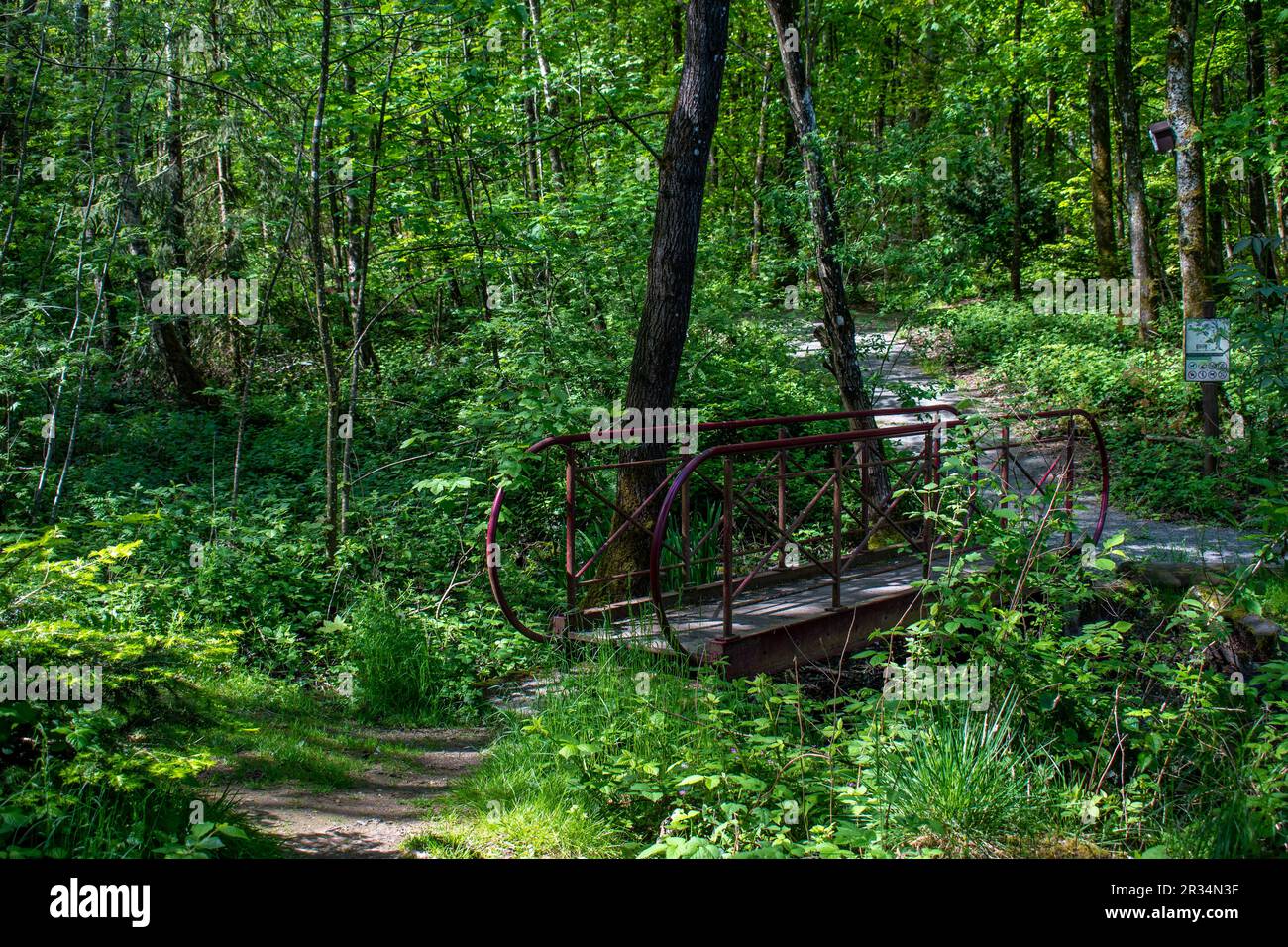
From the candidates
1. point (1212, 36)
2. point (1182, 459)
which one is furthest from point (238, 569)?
→ point (1212, 36)

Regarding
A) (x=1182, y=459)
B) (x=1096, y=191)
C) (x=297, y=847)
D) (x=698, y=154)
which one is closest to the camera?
(x=297, y=847)

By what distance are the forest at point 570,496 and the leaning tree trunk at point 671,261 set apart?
4 centimetres

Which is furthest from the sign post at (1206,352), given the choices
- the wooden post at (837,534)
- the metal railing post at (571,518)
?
the metal railing post at (571,518)

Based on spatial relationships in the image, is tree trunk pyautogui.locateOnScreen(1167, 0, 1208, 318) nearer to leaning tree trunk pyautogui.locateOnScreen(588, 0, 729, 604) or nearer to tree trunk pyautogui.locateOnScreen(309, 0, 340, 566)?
leaning tree trunk pyautogui.locateOnScreen(588, 0, 729, 604)

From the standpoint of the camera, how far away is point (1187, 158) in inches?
472

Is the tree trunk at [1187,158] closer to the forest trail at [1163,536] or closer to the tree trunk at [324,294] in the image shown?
the forest trail at [1163,536]

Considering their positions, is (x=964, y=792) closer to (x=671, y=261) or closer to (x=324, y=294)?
(x=671, y=261)

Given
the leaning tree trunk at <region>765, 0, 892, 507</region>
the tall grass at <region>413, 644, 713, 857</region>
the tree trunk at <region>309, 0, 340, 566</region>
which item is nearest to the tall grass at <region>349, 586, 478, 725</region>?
the tall grass at <region>413, 644, 713, 857</region>

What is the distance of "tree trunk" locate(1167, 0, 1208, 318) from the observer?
1186 centimetres

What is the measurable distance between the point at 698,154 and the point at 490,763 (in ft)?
15.6

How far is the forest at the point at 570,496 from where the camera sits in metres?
3.93

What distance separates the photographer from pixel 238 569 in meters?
7.34

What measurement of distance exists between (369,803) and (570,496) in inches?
98.1
